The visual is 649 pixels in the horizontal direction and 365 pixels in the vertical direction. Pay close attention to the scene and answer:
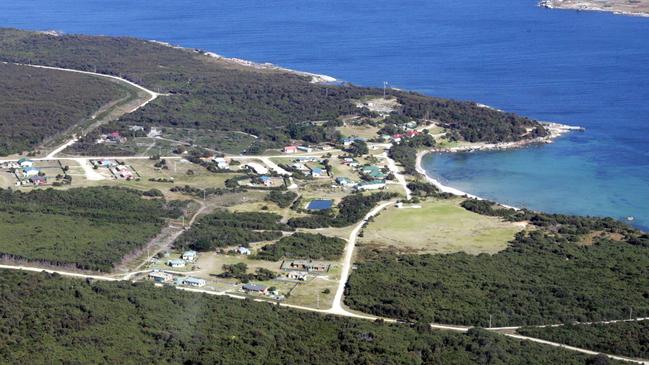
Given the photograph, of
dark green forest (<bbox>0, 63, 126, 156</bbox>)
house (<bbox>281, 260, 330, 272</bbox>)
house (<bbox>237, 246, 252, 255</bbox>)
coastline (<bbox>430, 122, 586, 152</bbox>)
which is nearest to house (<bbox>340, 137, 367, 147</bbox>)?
coastline (<bbox>430, 122, 586, 152</bbox>)

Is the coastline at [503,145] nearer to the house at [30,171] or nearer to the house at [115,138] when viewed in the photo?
the house at [115,138]

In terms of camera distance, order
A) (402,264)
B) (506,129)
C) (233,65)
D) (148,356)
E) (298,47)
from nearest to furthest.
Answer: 1. (148,356)
2. (402,264)
3. (506,129)
4. (233,65)
5. (298,47)

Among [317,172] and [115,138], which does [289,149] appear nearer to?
[317,172]

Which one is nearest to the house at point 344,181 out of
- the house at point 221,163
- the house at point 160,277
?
the house at point 221,163

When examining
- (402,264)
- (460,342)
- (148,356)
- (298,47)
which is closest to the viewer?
(148,356)

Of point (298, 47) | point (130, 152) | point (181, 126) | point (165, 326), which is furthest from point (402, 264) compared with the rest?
point (298, 47)

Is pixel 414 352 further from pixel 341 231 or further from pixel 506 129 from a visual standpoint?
pixel 506 129

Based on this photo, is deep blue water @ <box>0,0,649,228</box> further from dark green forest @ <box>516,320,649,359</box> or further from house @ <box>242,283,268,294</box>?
house @ <box>242,283,268,294</box>
